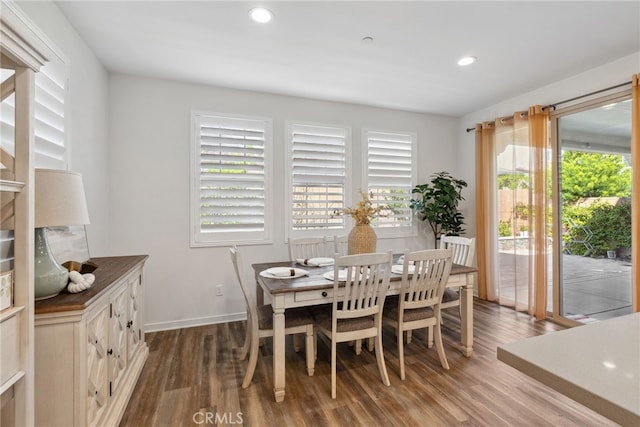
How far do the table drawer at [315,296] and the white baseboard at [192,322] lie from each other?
5.65ft

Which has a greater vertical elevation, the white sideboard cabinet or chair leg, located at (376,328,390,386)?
the white sideboard cabinet

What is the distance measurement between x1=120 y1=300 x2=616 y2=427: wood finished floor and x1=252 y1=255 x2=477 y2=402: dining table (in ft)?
0.61

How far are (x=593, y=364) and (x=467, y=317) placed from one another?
6.98ft

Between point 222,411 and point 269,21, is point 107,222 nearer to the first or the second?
point 222,411

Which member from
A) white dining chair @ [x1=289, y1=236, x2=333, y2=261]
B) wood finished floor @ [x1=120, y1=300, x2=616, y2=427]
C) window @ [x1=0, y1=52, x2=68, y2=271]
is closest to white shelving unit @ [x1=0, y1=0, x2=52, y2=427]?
window @ [x1=0, y1=52, x2=68, y2=271]

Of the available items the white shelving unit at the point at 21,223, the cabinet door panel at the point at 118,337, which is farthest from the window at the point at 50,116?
the cabinet door panel at the point at 118,337

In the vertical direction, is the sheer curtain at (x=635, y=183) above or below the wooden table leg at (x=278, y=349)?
above

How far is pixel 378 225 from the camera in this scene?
4316mm

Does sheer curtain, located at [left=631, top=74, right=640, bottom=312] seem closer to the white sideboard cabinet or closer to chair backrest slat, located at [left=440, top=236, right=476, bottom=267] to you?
chair backrest slat, located at [left=440, top=236, right=476, bottom=267]

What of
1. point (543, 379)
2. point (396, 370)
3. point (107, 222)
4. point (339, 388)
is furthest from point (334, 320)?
point (107, 222)

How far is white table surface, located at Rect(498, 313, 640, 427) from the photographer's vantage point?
1.96ft

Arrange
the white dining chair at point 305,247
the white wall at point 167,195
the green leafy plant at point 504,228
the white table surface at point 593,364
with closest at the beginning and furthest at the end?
the white table surface at point 593,364 < the white wall at point 167,195 < the white dining chair at point 305,247 < the green leafy plant at point 504,228

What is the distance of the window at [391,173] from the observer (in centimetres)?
427

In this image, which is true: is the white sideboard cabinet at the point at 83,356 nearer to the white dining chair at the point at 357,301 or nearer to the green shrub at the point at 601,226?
the white dining chair at the point at 357,301
